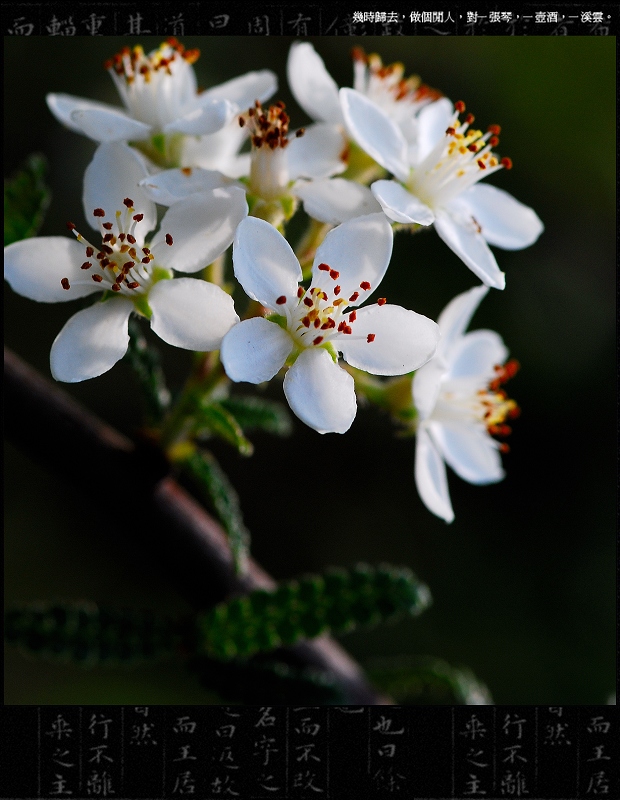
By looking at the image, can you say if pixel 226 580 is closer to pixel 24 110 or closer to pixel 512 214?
pixel 512 214

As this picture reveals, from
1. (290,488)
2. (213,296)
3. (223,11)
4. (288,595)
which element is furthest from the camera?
(290,488)

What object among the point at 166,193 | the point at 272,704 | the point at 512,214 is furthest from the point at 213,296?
the point at 272,704

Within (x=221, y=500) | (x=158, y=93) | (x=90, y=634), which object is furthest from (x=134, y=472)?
(x=158, y=93)

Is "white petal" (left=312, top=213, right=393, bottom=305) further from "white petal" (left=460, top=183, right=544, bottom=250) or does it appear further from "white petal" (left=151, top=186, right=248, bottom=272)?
"white petal" (left=460, top=183, right=544, bottom=250)

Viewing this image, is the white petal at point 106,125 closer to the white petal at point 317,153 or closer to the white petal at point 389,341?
the white petal at point 317,153

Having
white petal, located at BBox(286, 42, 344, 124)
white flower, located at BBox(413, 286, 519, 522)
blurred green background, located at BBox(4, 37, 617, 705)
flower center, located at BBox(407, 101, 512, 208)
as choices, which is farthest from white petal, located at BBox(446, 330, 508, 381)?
blurred green background, located at BBox(4, 37, 617, 705)

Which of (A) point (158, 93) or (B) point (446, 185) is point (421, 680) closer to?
(B) point (446, 185)
